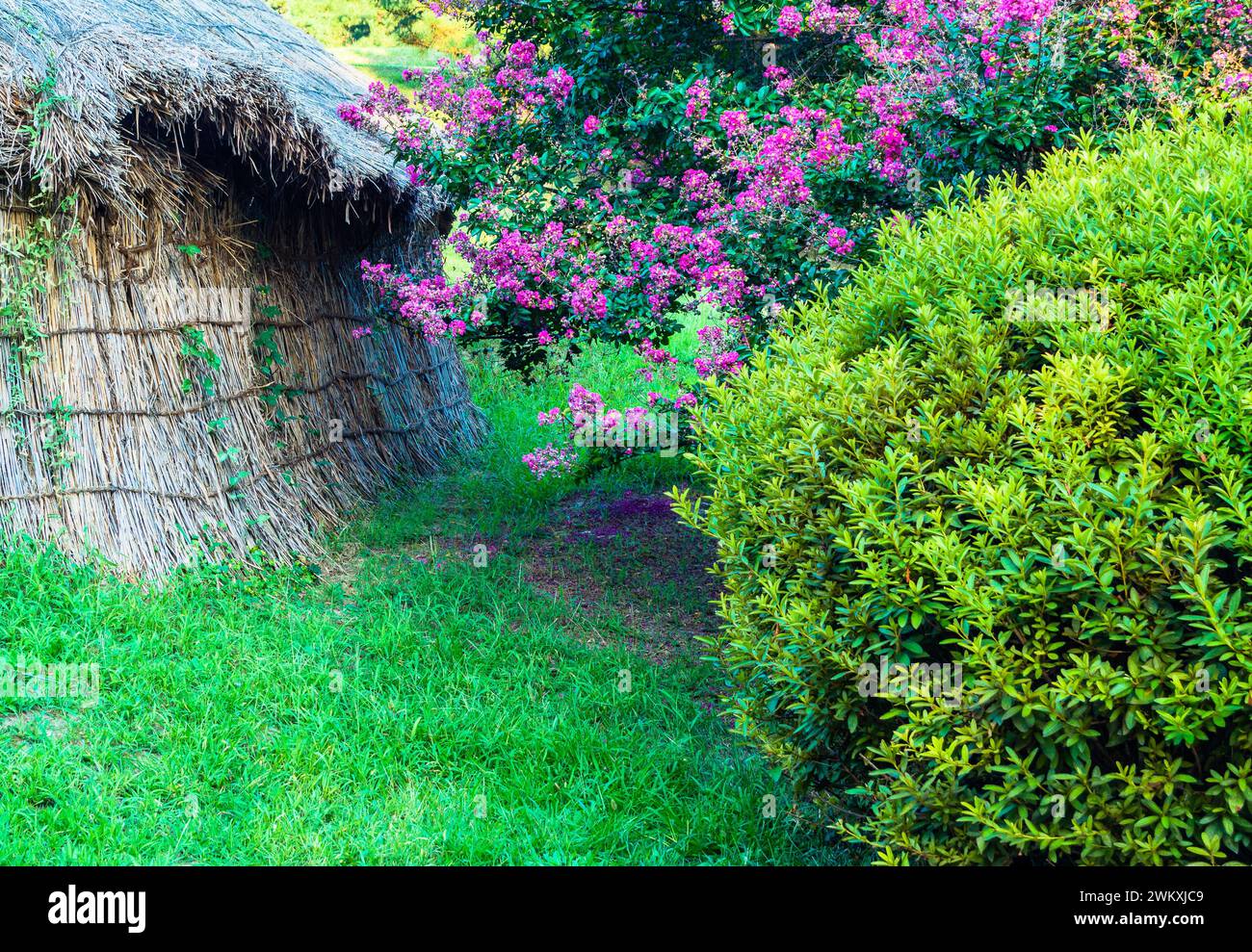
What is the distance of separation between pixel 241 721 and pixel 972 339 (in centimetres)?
313

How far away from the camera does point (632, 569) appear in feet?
21.2

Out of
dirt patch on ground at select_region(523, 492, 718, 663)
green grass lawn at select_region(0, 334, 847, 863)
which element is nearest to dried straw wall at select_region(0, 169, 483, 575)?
green grass lawn at select_region(0, 334, 847, 863)

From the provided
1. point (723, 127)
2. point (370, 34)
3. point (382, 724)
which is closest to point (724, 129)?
point (723, 127)

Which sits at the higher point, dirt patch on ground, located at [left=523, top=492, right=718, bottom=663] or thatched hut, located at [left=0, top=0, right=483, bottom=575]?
thatched hut, located at [left=0, top=0, right=483, bottom=575]

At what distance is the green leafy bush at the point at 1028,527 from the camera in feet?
8.07

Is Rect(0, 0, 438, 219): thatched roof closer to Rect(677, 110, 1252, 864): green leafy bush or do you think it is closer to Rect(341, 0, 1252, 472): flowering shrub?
Rect(341, 0, 1252, 472): flowering shrub

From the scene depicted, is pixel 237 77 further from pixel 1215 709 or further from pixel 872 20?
pixel 1215 709

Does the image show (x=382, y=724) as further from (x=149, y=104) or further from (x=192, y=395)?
(x=149, y=104)

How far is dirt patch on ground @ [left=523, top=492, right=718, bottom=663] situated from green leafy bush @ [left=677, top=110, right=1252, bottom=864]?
2.28m

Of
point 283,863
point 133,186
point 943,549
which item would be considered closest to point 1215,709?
point 943,549

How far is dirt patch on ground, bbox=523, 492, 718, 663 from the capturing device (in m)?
5.73

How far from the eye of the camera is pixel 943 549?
2623 millimetres

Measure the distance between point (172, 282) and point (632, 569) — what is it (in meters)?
2.99

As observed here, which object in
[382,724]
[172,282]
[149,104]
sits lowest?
[382,724]
